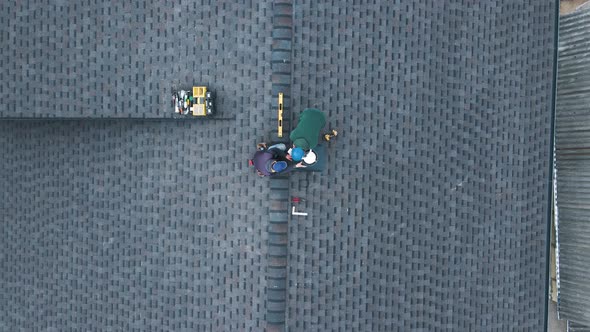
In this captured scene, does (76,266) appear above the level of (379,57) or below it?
below

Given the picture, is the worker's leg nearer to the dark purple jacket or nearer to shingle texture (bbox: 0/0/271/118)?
the dark purple jacket

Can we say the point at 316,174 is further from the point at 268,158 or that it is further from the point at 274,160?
the point at 268,158

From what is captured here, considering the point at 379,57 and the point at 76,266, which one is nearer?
the point at 379,57

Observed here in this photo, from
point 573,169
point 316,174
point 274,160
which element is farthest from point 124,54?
point 573,169

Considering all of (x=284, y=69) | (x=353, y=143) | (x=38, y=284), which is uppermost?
(x=284, y=69)

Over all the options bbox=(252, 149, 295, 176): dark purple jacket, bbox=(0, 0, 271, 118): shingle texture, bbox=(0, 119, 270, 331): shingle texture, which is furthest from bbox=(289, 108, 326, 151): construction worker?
bbox=(0, 0, 271, 118): shingle texture

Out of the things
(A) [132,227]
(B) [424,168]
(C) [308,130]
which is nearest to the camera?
(C) [308,130]

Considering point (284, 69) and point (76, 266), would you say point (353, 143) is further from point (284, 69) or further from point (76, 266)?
point (76, 266)

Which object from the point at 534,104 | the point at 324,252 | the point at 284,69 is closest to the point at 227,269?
the point at 324,252
